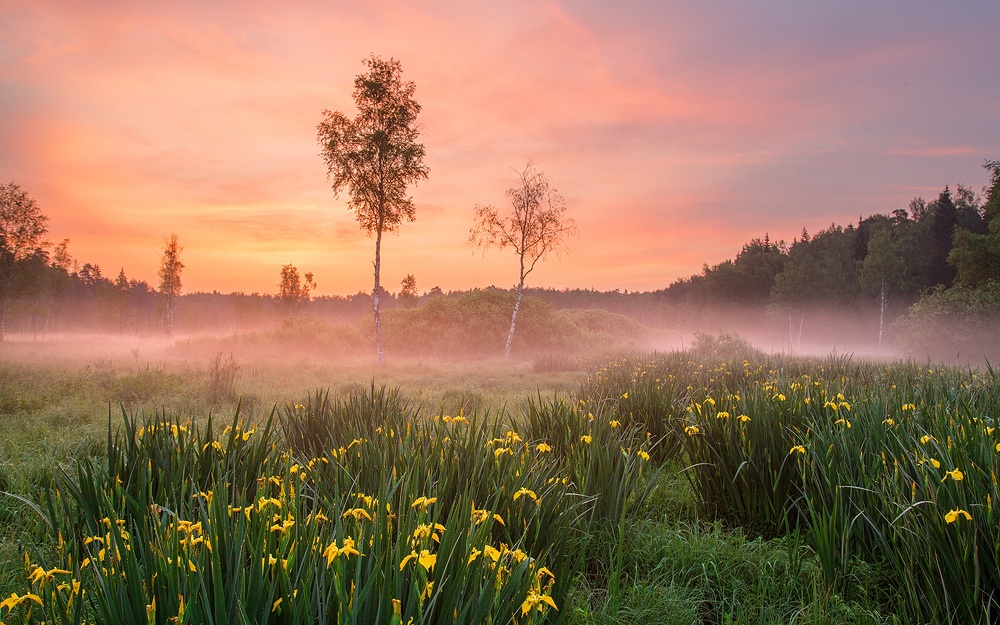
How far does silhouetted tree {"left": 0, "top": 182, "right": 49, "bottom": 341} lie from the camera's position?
1347 inches

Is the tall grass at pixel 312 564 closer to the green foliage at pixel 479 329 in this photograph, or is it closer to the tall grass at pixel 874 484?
the tall grass at pixel 874 484

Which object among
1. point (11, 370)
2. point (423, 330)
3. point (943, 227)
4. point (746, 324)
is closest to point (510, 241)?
point (423, 330)

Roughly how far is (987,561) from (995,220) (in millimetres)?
35823

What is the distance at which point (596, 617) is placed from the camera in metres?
2.58

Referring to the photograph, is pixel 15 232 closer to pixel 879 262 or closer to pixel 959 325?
pixel 959 325

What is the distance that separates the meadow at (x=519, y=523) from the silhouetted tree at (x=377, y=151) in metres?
18.6

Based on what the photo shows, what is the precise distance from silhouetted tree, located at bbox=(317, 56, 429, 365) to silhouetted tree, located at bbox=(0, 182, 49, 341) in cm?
2791

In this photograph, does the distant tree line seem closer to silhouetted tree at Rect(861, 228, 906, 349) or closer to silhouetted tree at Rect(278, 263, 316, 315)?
silhouetted tree at Rect(861, 228, 906, 349)

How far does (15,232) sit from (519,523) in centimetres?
4759

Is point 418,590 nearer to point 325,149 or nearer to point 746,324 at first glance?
point 325,149

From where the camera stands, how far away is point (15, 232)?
3491 cm

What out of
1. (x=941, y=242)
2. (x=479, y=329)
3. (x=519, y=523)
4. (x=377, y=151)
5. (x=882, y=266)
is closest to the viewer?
Result: (x=519, y=523)

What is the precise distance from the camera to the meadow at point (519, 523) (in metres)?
1.44

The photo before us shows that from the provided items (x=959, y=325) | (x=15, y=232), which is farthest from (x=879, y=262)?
(x=15, y=232)
